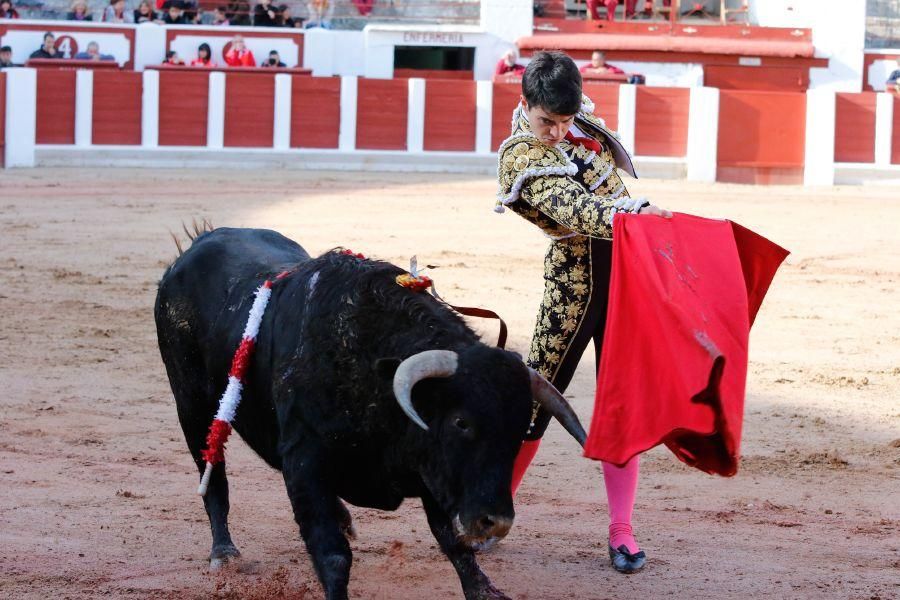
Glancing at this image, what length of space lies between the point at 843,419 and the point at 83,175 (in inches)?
353

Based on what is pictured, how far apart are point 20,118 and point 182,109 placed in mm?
1591

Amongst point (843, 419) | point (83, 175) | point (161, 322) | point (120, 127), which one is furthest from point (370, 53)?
point (161, 322)

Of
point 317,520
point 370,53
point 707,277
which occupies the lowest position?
point 317,520

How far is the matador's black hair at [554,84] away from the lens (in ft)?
8.83

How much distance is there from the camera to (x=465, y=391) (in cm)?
244

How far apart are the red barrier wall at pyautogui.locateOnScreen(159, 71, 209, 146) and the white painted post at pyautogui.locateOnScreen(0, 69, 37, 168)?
1.26 m

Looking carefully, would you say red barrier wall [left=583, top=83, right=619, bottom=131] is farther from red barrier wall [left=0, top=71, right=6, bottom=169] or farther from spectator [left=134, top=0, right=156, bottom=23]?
red barrier wall [left=0, top=71, right=6, bottom=169]

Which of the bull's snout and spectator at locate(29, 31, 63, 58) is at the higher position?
spectator at locate(29, 31, 63, 58)

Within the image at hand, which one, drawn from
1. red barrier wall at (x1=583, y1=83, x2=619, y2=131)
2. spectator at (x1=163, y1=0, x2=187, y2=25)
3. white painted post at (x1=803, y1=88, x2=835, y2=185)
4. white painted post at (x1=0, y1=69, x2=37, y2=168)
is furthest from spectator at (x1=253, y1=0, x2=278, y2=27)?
white painted post at (x1=803, y1=88, x2=835, y2=185)

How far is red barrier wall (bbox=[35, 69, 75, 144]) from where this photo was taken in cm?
1291

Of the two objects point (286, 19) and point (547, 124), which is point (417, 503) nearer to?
point (547, 124)

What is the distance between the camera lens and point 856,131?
540 inches

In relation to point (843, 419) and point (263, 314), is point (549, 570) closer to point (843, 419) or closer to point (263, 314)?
point (263, 314)

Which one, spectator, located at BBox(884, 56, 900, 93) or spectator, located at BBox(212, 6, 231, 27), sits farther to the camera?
spectator, located at BBox(884, 56, 900, 93)
